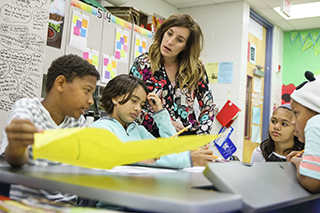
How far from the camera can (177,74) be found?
5.38ft

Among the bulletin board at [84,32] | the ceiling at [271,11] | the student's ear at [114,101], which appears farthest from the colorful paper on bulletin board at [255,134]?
the student's ear at [114,101]

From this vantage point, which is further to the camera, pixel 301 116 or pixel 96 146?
pixel 301 116

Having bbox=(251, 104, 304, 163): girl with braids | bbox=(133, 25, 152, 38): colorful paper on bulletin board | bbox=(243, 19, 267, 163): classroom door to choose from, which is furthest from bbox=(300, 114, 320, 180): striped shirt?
bbox=(243, 19, 267, 163): classroom door

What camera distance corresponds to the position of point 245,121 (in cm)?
447

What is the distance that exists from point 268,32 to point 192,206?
5072 mm

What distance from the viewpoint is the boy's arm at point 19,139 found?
0.55m

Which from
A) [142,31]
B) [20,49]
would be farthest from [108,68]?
[20,49]

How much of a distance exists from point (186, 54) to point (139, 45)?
1688 mm

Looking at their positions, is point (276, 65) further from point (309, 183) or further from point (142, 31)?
point (309, 183)

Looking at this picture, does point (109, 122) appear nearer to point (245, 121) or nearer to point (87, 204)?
point (87, 204)

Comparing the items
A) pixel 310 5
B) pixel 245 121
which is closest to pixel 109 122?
pixel 245 121

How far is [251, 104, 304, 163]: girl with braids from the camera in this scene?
1812 mm

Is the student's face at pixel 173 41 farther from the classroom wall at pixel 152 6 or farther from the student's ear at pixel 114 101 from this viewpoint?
the classroom wall at pixel 152 6

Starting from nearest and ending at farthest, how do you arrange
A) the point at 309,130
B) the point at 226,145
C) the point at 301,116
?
the point at 309,130, the point at 301,116, the point at 226,145
